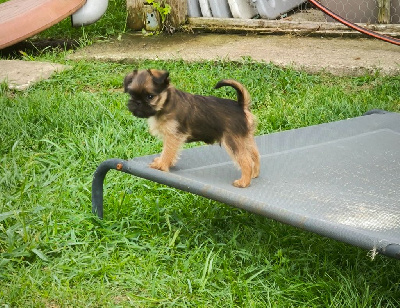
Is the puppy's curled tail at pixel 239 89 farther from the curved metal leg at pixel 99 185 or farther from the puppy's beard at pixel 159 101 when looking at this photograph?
the curved metal leg at pixel 99 185

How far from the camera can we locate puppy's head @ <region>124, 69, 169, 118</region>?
3125mm

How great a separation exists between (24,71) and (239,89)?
3.28 meters

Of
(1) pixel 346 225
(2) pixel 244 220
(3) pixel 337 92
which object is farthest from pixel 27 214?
(3) pixel 337 92

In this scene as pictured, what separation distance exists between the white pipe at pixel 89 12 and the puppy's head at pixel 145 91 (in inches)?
165

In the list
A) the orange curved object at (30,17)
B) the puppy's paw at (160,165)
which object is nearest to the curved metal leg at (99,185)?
the puppy's paw at (160,165)

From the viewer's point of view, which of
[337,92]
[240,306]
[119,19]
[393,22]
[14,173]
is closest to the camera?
[240,306]

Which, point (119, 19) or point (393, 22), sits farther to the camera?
point (119, 19)

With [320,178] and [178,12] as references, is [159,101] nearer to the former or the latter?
[320,178]

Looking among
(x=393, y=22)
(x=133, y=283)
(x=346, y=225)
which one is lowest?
(x=393, y=22)

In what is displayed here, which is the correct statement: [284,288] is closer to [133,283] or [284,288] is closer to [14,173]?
[133,283]

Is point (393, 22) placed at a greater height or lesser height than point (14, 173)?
lesser

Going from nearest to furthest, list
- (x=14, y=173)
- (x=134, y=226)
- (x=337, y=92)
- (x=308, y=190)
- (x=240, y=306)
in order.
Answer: (x=240, y=306), (x=308, y=190), (x=134, y=226), (x=14, y=173), (x=337, y=92)

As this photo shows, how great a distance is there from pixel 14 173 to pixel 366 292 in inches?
86.2

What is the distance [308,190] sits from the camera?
3.28m
